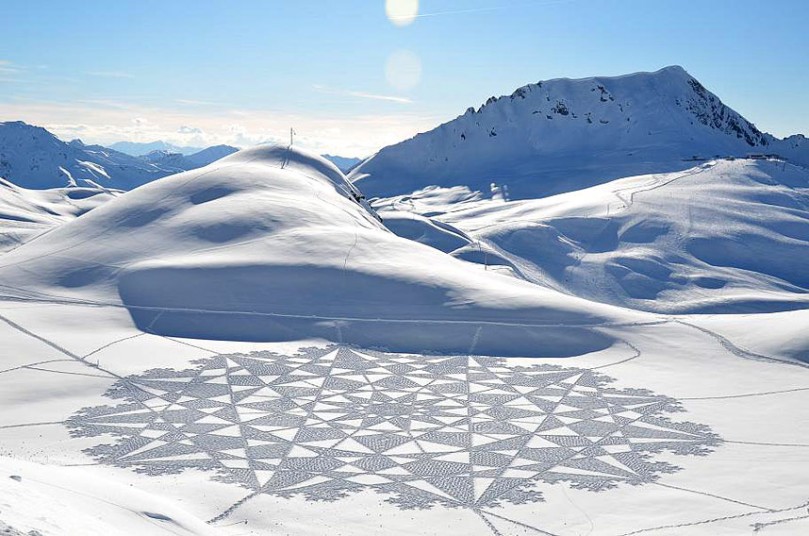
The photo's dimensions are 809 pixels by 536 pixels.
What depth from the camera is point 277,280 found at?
33094 mm

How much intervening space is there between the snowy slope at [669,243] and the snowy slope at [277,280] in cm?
3469

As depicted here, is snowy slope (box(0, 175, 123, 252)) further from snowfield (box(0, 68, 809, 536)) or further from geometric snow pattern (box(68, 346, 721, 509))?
geometric snow pattern (box(68, 346, 721, 509))

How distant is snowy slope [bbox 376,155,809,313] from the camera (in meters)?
73.1

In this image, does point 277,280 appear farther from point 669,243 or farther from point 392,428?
point 669,243

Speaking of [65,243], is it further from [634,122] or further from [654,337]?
[634,122]

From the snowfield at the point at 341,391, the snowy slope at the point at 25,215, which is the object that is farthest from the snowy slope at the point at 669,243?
the snowy slope at the point at 25,215

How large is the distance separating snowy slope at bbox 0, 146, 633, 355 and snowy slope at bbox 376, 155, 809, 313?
3469 centimetres

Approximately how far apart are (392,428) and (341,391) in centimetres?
343

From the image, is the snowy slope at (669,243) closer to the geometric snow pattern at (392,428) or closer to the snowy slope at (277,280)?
the snowy slope at (277,280)

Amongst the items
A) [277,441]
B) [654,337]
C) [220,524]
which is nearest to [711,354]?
[654,337]

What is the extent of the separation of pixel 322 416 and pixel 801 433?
1263 centimetres

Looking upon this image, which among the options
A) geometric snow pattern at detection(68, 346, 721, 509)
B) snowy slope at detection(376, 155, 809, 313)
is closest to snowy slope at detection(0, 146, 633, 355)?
geometric snow pattern at detection(68, 346, 721, 509)

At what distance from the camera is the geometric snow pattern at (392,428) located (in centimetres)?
1605

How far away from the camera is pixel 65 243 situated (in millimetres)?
38438
